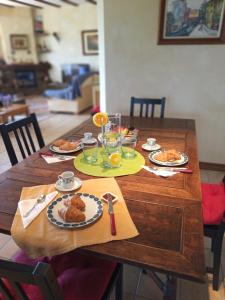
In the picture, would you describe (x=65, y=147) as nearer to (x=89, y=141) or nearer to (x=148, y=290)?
(x=89, y=141)

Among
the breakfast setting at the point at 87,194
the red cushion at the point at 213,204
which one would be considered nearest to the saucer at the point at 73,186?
the breakfast setting at the point at 87,194

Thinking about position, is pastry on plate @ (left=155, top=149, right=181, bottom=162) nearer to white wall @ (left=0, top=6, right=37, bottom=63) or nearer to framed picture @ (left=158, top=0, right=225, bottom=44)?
framed picture @ (left=158, top=0, right=225, bottom=44)

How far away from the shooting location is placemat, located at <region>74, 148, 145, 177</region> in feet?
4.19

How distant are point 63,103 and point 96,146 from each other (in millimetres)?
4321

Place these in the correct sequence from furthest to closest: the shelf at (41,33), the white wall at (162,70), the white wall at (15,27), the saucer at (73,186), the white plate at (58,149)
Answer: the shelf at (41,33) < the white wall at (15,27) < the white wall at (162,70) < the white plate at (58,149) < the saucer at (73,186)

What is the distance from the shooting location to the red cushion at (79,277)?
92cm

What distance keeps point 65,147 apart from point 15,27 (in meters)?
7.91

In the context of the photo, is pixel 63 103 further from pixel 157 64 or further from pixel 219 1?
pixel 219 1

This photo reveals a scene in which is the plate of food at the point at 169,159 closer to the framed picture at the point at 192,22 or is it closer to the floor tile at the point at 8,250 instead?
the floor tile at the point at 8,250

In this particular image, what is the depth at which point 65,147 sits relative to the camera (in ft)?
5.14

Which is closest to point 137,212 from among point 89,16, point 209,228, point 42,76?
point 209,228

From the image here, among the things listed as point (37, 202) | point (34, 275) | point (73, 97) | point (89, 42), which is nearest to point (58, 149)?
point (37, 202)

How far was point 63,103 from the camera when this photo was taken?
5.63m

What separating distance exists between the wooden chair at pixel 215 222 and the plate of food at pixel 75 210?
28.0 inches
